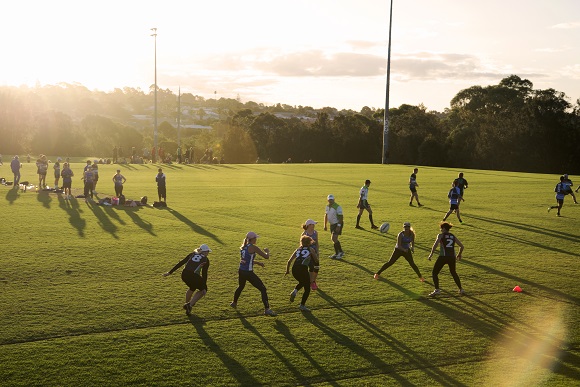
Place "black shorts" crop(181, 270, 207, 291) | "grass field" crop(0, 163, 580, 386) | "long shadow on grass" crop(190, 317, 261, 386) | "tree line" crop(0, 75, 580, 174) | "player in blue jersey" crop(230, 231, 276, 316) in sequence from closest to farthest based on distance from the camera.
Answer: "long shadow on grass" crop(190, 317, 261, 386), "grass field" crop(0, 163, 580, 386), "black shorts" crop(181, 270, 207, 291), "player in blue jersey" crop(230, 231, 276, 316), "tree line" crop(0, 75, 580, 174)

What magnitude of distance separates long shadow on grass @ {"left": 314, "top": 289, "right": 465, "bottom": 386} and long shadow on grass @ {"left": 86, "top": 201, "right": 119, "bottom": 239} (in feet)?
41.3

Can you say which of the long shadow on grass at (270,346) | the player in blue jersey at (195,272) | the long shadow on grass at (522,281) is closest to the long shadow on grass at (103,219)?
the player in blue jersey at (195,272)

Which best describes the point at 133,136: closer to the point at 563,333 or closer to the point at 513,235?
the point at 513,235

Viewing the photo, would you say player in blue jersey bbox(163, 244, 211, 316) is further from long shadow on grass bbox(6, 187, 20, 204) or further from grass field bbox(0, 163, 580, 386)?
long shadow on grass bbox(6, 187, 20, 204)

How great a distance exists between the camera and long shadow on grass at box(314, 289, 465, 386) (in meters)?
10.9

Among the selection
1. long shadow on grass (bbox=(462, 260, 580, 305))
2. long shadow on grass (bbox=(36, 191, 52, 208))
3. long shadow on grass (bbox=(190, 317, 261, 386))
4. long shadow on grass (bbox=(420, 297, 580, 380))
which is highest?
long shadow on grass (bbox=(36, 191, 52, 208))

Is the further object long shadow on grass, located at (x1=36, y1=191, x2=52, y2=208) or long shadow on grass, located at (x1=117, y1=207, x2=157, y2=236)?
long shadow on grass, located at (x1=36, y1=191, x2=52, y2=208)

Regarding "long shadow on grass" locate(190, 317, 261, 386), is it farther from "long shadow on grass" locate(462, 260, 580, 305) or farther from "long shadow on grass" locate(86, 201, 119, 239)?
"long shadow on grass" locate(86, 201, 119, 239)

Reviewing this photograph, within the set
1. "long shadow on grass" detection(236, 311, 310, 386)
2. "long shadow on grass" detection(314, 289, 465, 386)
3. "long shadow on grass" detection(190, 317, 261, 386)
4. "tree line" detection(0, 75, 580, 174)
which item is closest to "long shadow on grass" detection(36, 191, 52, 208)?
"long shadow on grass" detection(236, 311, 310, 386)

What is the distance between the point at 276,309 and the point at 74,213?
59.3ft

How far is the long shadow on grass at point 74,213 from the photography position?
2502cm

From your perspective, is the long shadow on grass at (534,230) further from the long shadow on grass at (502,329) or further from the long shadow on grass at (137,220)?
the long shadow on grass at (137,220)

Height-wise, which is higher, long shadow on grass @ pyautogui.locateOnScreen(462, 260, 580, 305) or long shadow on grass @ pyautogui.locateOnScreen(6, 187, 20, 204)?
long shadow on grass @ pyautogui.locateOnScreen(6, 187, 20, 204)

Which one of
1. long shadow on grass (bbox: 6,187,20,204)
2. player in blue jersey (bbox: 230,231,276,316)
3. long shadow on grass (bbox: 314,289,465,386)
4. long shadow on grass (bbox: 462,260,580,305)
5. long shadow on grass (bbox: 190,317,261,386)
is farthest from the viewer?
long shadow on grass (bbox: 6,187,20,204)
